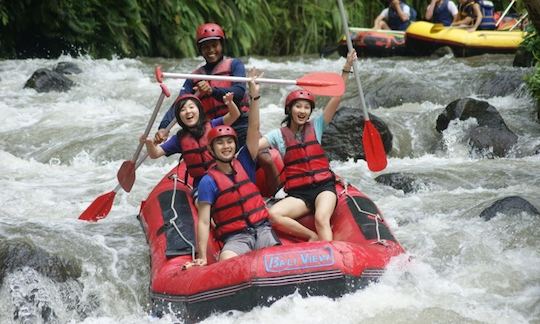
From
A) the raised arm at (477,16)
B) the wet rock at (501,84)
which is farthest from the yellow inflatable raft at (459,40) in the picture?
the wet rock at (501,84)

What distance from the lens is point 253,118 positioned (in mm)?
4844

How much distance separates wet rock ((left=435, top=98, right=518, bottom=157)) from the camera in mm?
7906

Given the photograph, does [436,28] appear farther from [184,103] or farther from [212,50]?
[184,103]

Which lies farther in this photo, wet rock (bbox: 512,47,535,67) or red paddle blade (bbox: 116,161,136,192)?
wet rock (bbox: 512,47,535,67)

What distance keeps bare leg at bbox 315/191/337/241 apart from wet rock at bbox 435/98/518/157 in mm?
3316

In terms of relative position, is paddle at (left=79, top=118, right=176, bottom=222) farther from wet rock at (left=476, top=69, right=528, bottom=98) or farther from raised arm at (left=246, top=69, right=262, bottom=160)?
wet rock at (left=476, top=69, right=528, bottom=98)

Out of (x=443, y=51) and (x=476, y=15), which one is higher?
(x=476, y=15)

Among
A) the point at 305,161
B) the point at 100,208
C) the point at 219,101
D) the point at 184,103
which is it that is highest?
the point at 184,103

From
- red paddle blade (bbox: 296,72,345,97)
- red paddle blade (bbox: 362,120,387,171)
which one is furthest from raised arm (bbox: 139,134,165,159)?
red paddle blade (bbox: 362,120,387,171)

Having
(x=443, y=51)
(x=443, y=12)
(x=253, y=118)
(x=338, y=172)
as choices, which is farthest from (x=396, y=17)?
(x=253, y=118)

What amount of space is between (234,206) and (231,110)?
0.69m

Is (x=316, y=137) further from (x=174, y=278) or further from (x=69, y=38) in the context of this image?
(x=69, y=38)

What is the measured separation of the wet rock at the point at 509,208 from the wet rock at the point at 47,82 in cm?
603

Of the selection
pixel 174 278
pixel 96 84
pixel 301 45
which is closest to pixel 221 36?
pixel 174 278
